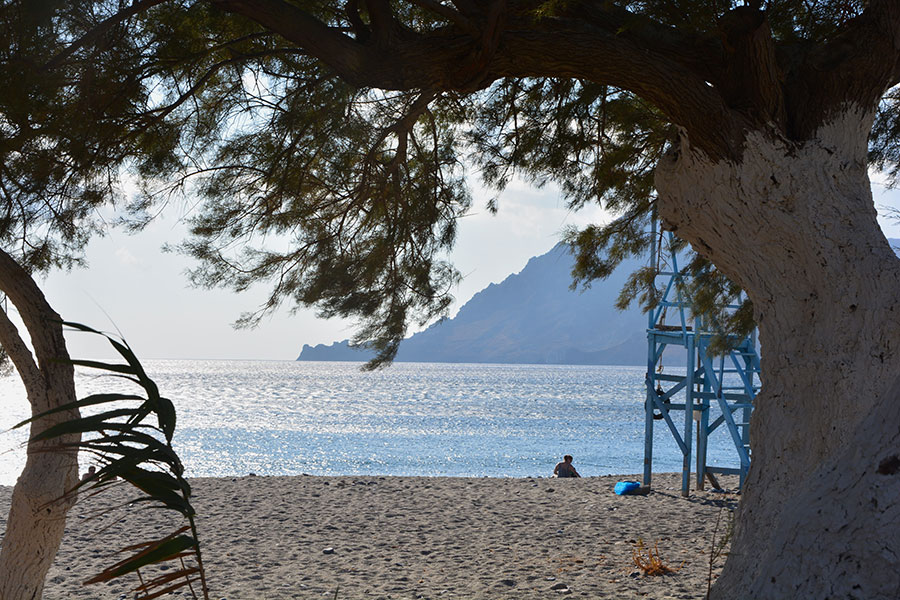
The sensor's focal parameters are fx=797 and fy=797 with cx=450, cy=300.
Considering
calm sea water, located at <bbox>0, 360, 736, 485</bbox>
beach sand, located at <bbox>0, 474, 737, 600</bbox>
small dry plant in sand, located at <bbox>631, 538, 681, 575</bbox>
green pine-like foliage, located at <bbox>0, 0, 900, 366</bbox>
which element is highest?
green pine-like foliage, located at <bbox>0, 0, 900, 366</bbox>

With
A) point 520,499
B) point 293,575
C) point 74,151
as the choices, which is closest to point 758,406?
point 74,151

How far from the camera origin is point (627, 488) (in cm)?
1113

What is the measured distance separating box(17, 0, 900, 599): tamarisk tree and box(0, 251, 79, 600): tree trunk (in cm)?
97

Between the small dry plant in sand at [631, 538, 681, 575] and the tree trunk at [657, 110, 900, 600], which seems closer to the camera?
the tree trunk at [657, 110, 900, 600]

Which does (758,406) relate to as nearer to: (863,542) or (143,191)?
(863,542)

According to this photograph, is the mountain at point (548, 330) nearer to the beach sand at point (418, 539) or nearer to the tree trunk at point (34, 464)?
the beach sand at point (418, 539)

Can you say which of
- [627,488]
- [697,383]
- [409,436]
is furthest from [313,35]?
[409,436]

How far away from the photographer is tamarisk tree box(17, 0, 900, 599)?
6.22 ft

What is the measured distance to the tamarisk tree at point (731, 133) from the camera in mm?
1896

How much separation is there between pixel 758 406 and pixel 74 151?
3206 millimetres

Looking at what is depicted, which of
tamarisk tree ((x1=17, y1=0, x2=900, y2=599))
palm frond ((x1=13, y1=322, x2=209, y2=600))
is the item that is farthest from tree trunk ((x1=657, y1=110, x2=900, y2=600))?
palm frond ((x1=13, y1=322, x2=209, y2=600))

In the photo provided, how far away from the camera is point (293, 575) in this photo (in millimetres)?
6504

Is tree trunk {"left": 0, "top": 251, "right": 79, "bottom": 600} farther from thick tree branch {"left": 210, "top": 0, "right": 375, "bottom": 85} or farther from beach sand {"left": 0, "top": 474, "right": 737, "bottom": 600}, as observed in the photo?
thick tree branch {"left": 210, "top": 0, "right": 375, "bottom": 85}

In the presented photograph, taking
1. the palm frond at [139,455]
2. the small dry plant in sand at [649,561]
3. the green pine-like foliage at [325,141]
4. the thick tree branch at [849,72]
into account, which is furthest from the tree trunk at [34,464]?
the small dry plant in sand at [649,561]
